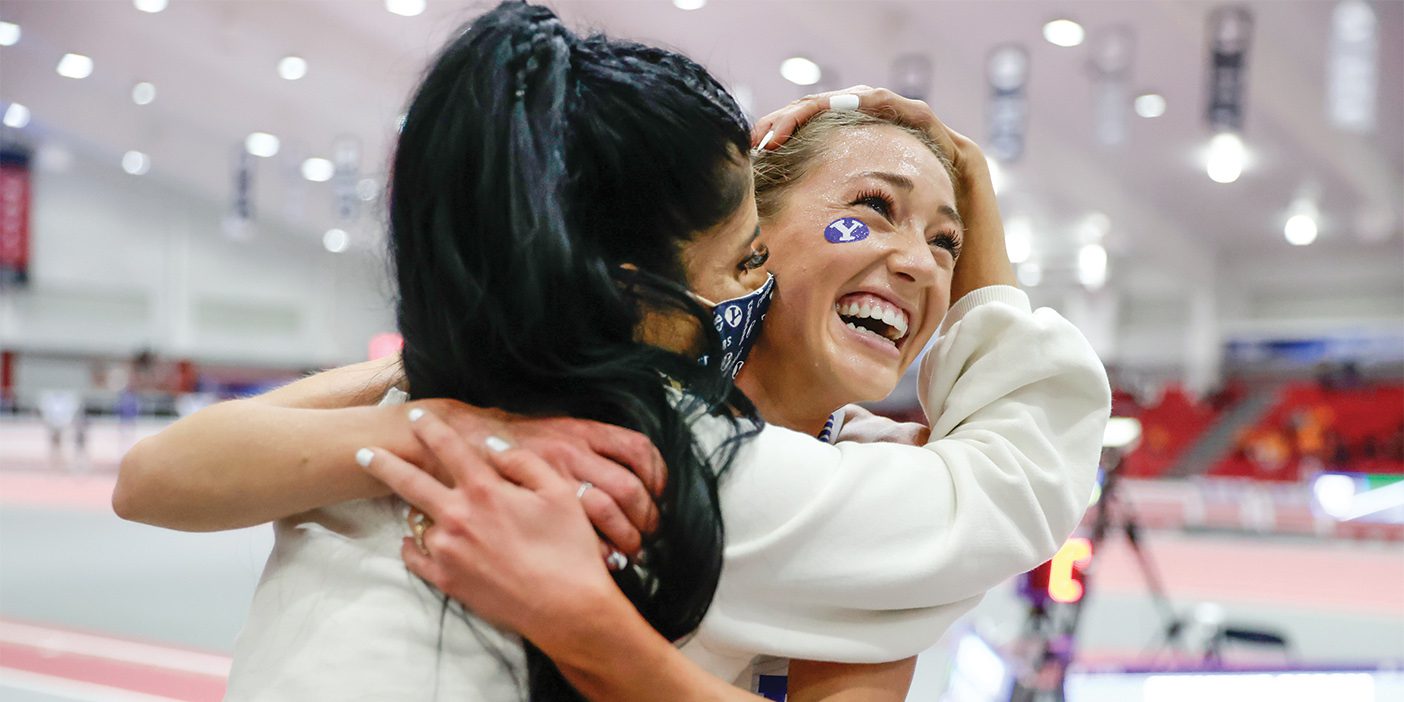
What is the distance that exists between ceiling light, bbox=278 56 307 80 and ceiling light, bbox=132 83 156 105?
3.93 m

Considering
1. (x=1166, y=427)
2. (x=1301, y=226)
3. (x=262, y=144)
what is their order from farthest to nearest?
1. (x=1166, y=427)
2. (x=262, y=144)
3. (x=1301, y=226)

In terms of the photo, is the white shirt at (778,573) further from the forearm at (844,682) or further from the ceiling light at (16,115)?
the ceiling light at (16,115)

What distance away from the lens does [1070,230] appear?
23406mm

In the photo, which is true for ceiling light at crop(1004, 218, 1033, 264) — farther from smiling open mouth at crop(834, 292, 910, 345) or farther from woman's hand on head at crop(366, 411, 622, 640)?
woman's hand on head at crop(366, 411, 622, 640)

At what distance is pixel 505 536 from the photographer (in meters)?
1.02

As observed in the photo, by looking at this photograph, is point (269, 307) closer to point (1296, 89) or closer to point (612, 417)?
point (1296, 89)

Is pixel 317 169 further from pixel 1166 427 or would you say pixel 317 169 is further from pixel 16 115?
pixel 1166 427

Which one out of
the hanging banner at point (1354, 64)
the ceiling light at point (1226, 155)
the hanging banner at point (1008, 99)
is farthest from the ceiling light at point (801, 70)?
the hanging banner at point (1354, 64)

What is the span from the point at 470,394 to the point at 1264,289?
26757 mm

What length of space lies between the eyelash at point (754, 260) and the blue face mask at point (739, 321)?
0.10ft

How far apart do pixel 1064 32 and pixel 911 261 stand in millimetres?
12839

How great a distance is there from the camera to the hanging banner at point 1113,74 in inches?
495

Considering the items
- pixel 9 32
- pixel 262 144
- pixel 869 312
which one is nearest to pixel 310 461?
pixel 869 312

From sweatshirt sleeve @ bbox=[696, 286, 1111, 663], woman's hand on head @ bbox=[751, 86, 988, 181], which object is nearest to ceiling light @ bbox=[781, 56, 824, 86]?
woman's hand on head @ bbox=[751, 86, 988, 181]
